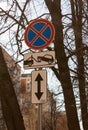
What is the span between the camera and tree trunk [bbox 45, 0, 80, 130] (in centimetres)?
1334

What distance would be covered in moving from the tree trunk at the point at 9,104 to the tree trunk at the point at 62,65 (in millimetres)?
2066

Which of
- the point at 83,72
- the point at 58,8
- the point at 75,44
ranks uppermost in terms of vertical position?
the point at 58,8

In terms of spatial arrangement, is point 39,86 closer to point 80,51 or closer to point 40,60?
point 40,60

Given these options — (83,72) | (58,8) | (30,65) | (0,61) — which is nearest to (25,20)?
(58,8)

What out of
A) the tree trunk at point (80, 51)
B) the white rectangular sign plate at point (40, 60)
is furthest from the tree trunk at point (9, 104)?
the white rectangular sign plate at point (40, 60)

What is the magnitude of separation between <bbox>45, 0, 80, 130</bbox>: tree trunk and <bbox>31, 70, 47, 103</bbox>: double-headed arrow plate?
6036 millimetres

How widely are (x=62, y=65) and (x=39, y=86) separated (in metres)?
6.43

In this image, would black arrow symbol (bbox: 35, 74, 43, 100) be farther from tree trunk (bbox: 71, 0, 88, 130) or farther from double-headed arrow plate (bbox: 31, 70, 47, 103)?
tree trunk (bbox: 71, 0, 88, 130)

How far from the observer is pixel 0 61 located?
12398 mm

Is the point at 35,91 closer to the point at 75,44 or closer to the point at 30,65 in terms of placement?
the point at 30,65

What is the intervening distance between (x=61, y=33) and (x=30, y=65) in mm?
6455

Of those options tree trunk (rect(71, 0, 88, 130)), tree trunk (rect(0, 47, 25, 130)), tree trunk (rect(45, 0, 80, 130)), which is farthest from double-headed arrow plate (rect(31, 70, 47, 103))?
tree trunk (rect(71, 0, 88, 130))

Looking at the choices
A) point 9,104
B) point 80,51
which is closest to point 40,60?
point 9,104

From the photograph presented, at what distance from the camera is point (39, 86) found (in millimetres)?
7371
